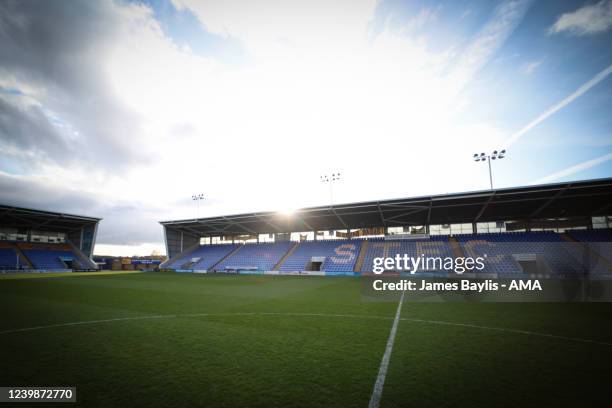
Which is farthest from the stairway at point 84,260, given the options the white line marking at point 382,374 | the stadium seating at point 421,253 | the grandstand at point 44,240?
the white line marking at point 382,374

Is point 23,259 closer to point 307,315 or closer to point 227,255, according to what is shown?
point 227,255

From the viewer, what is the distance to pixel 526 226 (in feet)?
113

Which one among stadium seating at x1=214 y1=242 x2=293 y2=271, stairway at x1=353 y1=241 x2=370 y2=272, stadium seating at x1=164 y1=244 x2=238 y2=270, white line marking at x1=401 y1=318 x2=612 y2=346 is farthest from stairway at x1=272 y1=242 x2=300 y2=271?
white line marking at x1=401 y1=318 x2=612 y2=346

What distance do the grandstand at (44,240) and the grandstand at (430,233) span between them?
1629 cm

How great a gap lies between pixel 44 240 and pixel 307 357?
68.2m

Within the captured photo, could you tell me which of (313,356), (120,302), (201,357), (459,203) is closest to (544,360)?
(313,356)

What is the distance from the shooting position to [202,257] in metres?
50.7

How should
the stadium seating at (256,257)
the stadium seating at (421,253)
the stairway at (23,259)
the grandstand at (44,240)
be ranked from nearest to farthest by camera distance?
the stadium seating at (421,253) < the stadium seating at (256,257) < the grandstand at (44,240) < the stairway at (23,259)

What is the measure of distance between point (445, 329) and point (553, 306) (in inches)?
339

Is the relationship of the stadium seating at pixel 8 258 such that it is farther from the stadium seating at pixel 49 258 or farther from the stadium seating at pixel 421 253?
the stadium seating at pixel 421 253

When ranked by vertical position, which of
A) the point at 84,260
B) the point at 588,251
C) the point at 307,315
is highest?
the point at 588,251

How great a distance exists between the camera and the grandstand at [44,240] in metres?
43.0

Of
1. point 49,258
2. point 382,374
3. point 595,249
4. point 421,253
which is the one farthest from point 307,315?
point 49,258

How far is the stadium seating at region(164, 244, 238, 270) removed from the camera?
4759 cm
